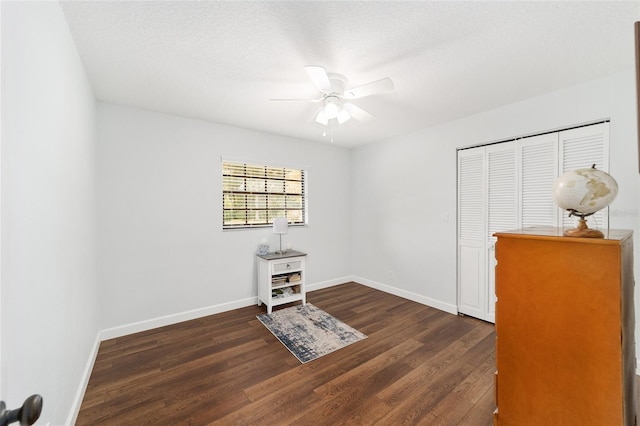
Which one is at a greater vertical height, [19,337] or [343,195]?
[343,195]

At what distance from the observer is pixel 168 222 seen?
3059 mm

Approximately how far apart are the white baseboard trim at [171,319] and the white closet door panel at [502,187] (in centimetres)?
332

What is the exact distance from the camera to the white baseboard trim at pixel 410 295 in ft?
11.1

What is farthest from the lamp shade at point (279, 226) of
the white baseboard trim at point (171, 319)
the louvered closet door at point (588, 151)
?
the louvered closet door at point (588, 151)

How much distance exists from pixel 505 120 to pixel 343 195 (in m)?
2.63

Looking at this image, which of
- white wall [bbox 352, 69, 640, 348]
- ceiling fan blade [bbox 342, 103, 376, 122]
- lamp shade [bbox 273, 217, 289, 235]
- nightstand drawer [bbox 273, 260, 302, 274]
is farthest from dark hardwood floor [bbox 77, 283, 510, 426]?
ceiling fan blade [bbox 342, 103, 376, 122]

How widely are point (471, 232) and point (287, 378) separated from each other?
2.72 metres

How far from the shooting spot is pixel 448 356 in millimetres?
2363

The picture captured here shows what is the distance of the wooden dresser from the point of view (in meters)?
1.06

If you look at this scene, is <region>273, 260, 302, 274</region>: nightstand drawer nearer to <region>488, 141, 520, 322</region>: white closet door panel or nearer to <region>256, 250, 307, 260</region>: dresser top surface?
<region>256, 250, 307, 260</region>: dresser top surface

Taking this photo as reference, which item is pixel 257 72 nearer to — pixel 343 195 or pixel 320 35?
pixel 320 35

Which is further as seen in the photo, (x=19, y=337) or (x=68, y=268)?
(x=68, y=268)

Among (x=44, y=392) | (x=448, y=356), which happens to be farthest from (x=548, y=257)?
(x=44, y=392)

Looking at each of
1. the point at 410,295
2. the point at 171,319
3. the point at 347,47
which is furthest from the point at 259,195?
the point at 410,295
